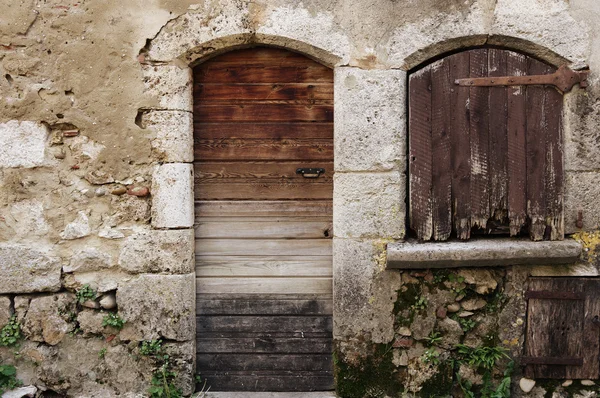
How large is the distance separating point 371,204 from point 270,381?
140 centimetres

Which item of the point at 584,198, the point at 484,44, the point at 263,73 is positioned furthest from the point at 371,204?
the point at 584,198

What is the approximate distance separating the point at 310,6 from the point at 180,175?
4.43 feet

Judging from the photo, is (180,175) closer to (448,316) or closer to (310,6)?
(310,6)

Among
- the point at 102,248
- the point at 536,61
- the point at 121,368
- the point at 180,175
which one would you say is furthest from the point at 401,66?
the point at 121,368

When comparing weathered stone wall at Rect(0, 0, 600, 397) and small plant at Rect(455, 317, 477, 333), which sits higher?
weathered stone wall at Rect(0, 0, 600, 397)

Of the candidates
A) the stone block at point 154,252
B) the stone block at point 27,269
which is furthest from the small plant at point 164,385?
the stone block at point 27,269

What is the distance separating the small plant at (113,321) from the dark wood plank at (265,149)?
1.17 meters

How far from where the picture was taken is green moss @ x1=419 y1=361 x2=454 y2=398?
3.58 meters

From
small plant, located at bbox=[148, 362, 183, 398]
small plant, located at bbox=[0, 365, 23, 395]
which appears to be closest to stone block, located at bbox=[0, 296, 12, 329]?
small plant, located at bbox=[0, 365, 23, 395]

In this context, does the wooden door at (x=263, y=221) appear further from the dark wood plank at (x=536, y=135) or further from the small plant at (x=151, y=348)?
the dark wood plank at (x=536, y=135)

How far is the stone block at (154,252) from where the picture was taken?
3588 millimetres

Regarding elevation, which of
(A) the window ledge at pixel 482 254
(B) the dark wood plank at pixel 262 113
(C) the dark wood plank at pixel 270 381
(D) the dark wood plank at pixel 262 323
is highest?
(B) the dark wood plank at pixel 262 113

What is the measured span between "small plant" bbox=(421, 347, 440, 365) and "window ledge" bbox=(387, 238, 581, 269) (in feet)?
1.88

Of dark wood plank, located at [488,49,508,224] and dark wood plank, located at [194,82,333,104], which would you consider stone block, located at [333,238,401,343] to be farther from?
dark wood plank, located at [194,82,333,104]
